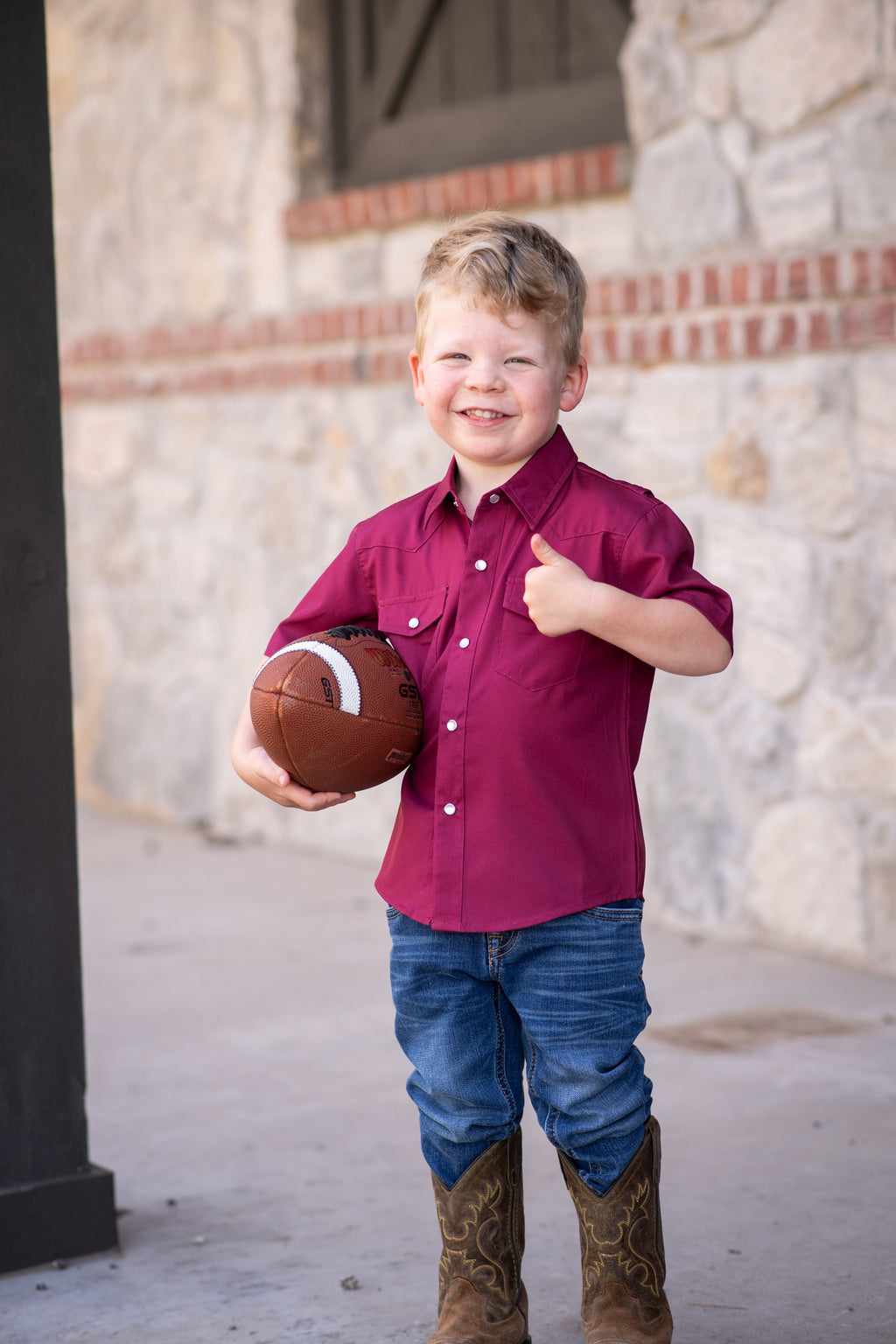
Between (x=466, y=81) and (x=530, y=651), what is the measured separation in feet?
13.8

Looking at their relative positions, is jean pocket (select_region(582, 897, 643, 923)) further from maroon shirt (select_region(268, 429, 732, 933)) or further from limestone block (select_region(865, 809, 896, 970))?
limestone block (select_region(865, 809, 896, 970))

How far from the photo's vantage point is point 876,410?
15.4 ft

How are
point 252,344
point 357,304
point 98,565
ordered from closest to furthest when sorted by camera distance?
point 357,304 < point 252,344 < point 98,565

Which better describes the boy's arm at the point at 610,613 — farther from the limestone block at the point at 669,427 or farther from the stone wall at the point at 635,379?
the limestone block at the point at 669,427

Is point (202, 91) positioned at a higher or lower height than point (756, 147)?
higher

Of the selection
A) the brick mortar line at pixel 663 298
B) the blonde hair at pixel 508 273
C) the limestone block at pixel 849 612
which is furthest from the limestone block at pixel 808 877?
the blonde hair at pixel 508 273

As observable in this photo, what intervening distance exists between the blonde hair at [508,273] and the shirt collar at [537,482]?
0.42ft

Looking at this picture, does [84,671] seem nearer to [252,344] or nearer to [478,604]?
[252,344]

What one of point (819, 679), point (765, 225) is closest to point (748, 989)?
point (819, 679)

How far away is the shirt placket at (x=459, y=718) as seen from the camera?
247cm

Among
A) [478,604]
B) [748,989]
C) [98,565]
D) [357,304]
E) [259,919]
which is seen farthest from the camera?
[98,565]

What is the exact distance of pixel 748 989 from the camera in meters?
4.72

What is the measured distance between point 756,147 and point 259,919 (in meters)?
2.83

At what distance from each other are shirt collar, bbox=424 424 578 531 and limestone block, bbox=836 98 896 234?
2.42 m
